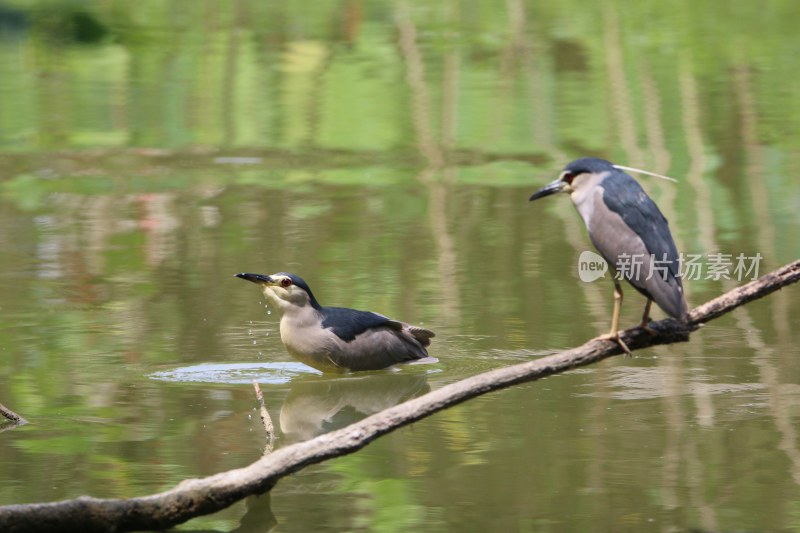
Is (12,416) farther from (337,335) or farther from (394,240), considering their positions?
(394,240)

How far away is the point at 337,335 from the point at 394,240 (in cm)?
315

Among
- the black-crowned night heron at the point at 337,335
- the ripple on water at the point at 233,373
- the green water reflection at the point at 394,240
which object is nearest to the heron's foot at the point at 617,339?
the green water reflection at the point at 394,240

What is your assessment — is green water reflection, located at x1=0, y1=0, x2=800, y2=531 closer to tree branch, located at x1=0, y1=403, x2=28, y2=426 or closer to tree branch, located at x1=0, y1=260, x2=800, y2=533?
tree branch, located at x1=0, y1=403, x2=28, y2=426

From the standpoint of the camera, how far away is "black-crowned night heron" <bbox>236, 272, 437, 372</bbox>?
8.09 meters

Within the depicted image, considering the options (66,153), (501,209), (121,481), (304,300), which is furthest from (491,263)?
(66,153)

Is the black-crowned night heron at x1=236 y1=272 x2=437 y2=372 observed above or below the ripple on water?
above

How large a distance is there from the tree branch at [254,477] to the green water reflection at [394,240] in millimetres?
475

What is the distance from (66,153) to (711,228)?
624cm

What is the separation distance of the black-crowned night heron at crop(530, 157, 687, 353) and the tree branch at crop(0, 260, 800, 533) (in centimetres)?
48

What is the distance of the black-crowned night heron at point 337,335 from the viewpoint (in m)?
8.09

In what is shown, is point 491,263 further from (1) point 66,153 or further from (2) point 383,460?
(1) point 66,153

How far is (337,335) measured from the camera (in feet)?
26.6

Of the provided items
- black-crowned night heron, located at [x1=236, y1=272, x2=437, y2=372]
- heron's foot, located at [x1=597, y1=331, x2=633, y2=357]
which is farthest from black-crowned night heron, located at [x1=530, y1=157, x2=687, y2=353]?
black-crowned night heron, located at [x1=236, y1=272, x2=437, y2=372]

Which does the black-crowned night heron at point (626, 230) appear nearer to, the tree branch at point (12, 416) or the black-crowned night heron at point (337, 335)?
the black-crowned night heron at point (337, 335)
